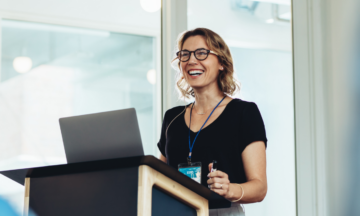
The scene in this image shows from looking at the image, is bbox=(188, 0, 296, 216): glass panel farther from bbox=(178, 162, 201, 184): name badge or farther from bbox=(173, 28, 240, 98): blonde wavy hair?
bbox=(178, 162, 201, 184): name badge

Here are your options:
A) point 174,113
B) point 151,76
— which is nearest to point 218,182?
point 174,113

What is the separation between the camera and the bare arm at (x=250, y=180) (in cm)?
119

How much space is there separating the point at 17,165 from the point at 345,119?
2.12 m

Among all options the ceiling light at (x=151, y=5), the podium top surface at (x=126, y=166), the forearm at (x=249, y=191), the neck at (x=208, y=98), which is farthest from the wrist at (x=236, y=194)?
the ceiling light at (x=151, y=5)

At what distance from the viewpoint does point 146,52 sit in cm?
276

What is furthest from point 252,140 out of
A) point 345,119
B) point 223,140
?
point 345,119

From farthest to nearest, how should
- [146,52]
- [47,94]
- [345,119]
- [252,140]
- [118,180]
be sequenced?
[146,52] < [47,94] < [345,119] < [252,140] < [118,180]

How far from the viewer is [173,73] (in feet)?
8.67

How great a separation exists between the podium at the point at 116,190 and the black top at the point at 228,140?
47cm

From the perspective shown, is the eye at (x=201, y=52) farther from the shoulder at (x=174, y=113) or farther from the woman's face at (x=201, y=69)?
the shoulder at (x=174, y=113)

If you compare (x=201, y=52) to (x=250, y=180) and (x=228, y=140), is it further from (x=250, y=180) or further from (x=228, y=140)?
(x=250, y=180)

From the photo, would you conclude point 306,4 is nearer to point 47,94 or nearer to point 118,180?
point 47,94

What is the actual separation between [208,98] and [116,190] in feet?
3.00

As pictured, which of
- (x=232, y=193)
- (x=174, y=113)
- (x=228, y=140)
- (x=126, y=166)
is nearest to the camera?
(x=126, y=166)
